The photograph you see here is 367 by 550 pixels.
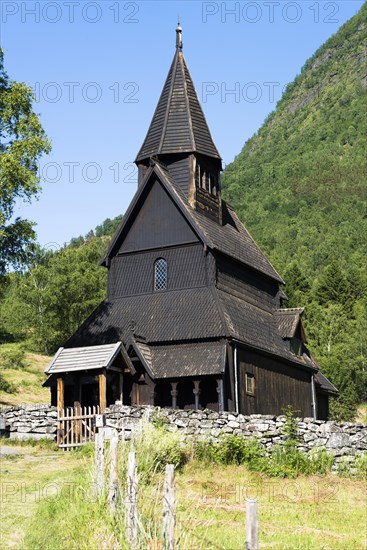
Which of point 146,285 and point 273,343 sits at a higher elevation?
point 146,285

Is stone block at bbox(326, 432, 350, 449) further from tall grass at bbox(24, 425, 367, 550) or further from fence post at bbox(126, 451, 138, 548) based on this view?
fence post at bbox(126, 451, 138, 548)

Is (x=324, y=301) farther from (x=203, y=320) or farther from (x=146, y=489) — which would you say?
(x=146, y=489)

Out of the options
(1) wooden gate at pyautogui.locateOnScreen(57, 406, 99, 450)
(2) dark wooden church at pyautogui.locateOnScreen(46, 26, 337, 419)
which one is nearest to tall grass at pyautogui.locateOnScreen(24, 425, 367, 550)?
(1) wooden gate at pyautogui.locateOnScreen(57, 406, 99, 450)

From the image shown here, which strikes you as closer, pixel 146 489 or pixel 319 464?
pixel 146 489

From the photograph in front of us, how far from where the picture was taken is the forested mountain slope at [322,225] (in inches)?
2874

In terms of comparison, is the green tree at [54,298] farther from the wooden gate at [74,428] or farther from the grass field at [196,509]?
the grass field at [196,509]

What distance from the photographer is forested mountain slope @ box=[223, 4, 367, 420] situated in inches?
2874

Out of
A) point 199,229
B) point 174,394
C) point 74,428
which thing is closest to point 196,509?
point 74,428

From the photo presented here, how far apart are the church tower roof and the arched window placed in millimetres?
5236

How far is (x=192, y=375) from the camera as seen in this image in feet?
98.8

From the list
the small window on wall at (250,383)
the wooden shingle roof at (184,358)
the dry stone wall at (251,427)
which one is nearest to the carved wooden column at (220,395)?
the wooden shingle roof at (184,358)

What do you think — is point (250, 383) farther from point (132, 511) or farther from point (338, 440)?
point (132, 511)

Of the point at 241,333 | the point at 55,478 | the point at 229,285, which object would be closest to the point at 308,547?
the point at 55,478

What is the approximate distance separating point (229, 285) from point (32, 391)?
18508 mm
